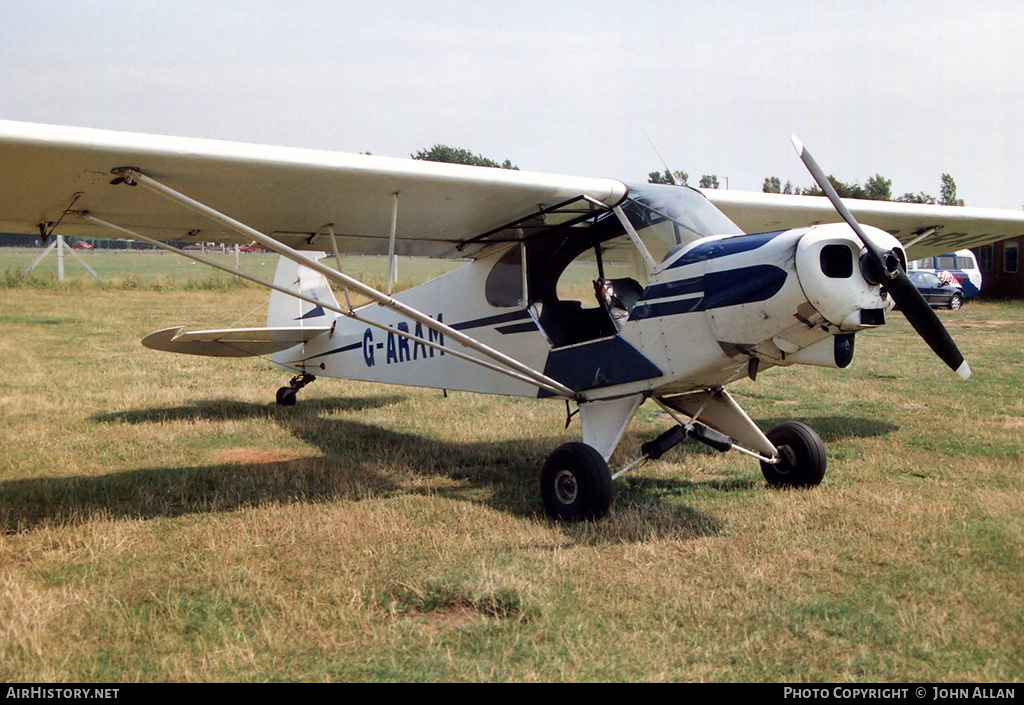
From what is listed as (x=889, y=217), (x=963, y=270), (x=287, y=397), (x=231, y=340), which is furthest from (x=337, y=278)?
(x=963, y=270)

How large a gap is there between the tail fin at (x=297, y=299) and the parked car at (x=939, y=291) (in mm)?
21668

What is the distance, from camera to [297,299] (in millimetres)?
10086

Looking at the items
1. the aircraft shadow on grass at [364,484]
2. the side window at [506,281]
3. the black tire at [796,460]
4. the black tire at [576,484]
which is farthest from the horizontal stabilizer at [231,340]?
the black tire at [796,460]

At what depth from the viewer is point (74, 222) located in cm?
581

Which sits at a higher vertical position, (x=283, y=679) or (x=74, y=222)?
(x=74, y=222)

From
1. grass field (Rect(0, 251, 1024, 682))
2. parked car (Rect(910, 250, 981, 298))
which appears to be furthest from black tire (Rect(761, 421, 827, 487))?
parked car (Rect(910, 250, 981, 298))

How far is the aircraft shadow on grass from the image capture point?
5.45 meters

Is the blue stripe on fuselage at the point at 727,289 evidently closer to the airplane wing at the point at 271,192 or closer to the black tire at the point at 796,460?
the airplane wing at the point at 271,192

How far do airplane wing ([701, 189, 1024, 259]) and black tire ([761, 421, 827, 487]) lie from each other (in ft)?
7.94

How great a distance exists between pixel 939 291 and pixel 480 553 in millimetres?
25100

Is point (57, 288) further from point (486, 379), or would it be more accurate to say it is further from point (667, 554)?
point (667, 554)

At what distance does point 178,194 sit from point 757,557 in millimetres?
4102

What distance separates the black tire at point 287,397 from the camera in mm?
9844
